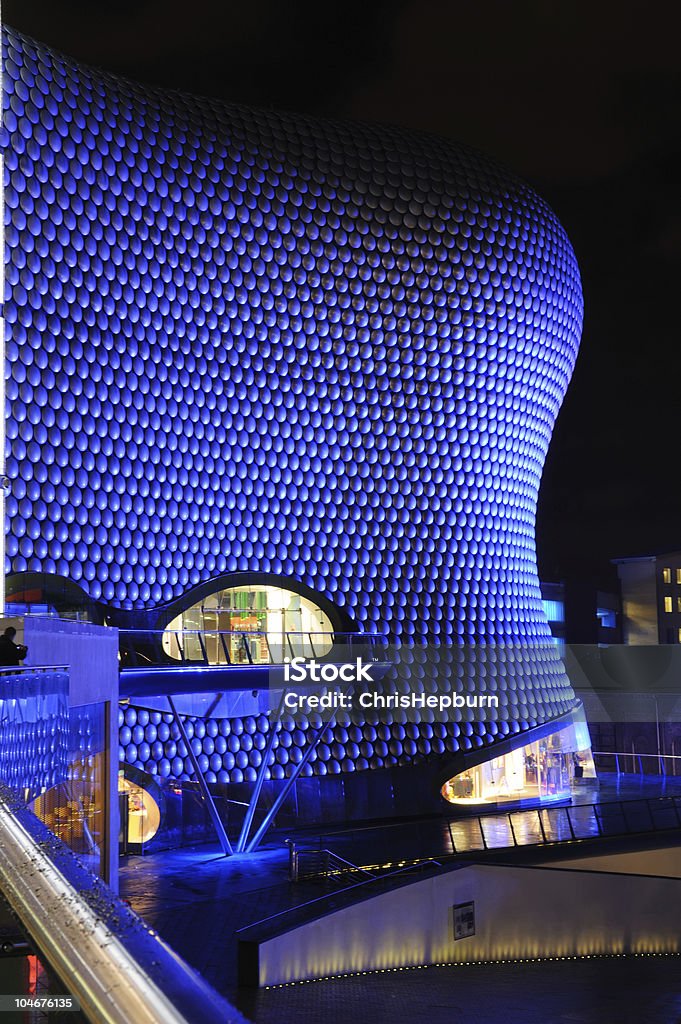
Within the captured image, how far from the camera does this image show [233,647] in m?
18.5

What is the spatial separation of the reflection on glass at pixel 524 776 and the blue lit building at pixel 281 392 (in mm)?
117

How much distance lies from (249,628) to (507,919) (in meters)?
8.13

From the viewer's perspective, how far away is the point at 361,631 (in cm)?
2227

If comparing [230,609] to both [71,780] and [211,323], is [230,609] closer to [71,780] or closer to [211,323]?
[211,323]

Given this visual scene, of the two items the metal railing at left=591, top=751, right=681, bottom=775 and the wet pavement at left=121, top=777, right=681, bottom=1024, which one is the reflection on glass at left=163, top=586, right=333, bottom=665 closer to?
the wet pavement at left=121, top=777, right=681, bottom=1024

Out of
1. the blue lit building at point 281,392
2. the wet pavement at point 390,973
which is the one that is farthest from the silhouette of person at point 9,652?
the blue lit building at point 281,392

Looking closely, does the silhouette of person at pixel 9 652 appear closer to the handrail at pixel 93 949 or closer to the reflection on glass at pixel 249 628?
the handrail at pixel 93 949

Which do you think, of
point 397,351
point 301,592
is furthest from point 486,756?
point 397,351

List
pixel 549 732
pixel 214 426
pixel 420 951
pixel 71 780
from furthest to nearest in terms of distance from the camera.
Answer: pixel 549 732 → pixel 214 426 → pixel 420 951 → pixel 71 780

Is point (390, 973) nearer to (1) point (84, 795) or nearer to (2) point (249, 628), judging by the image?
(1) point (84, 795)

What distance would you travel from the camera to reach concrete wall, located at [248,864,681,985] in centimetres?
1308

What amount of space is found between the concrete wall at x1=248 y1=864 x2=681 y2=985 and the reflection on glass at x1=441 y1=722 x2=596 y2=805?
7.00m

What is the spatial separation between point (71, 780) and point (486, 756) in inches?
587

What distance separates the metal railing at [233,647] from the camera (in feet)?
54.0
